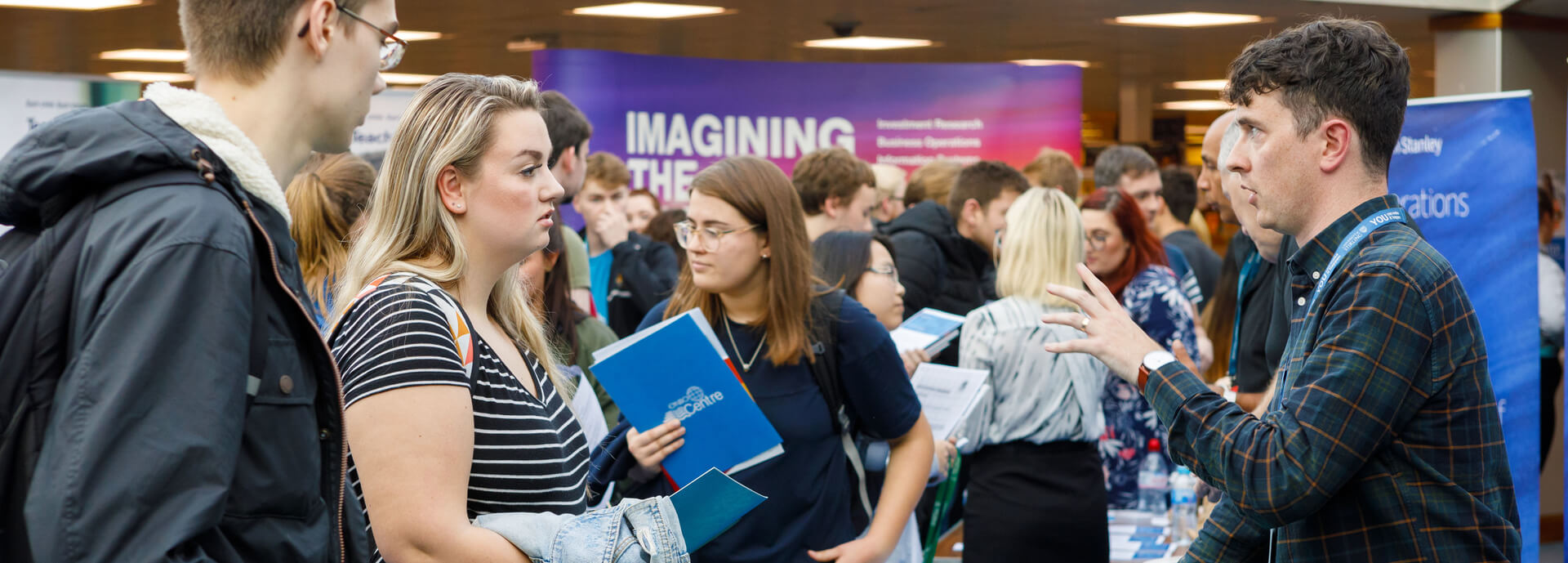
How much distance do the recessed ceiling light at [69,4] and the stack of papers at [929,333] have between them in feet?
19.4

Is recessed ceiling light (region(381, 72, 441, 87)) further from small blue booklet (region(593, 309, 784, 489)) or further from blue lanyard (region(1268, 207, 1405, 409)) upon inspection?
blue lanyard (region(1268, 207, 1405, 409))

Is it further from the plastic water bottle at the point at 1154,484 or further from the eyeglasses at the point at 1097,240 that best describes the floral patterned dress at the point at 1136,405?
the eyeglasses at the point at 1097,240

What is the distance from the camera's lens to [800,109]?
8.58 meters

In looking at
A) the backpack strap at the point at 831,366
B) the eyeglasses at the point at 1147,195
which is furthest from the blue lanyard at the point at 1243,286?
the eyeglasses at the point at 1147,195

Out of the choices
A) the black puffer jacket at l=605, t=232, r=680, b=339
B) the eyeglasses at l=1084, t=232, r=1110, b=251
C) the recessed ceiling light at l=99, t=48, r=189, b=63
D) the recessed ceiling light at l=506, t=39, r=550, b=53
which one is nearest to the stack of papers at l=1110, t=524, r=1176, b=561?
the eyeglasses at l=1084, t=232, r=1110, b=251

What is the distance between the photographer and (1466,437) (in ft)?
5.69

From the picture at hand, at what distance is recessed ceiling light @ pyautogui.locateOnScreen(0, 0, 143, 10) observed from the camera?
7707mm

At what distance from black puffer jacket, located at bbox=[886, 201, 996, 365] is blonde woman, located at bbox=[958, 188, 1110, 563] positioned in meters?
1.14

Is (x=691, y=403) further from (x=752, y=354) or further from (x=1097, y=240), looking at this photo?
(x=1097, y=240)

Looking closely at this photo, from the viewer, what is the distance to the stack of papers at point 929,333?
3945mm

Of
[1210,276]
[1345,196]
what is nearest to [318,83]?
[1345,196]

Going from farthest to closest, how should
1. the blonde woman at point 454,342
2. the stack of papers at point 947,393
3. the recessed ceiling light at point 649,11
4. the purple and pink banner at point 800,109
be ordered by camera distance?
the recessed ceiling light at point 649,11, the purple and pink banner at point 800,109, the stack of papers at point 947,393, the blonde woman at point 454,342

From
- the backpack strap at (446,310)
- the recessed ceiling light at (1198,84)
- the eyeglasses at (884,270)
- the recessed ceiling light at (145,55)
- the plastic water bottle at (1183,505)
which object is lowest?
the plastic water bottle at (1183,505)

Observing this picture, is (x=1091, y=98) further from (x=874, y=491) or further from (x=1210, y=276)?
(x=874, y=491)
